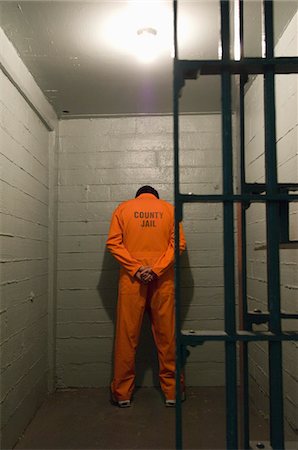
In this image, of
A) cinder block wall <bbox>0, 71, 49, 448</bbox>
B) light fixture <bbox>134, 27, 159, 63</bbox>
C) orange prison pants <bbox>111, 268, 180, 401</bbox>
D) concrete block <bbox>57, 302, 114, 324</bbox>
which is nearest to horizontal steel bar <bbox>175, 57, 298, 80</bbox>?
light fixture <bbox>134, 27, 159, 63</bbox>

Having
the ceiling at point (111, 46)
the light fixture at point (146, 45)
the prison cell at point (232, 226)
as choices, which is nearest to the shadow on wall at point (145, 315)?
the ceiling at point (111, 46)

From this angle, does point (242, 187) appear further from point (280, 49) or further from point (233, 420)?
point (280, 49)

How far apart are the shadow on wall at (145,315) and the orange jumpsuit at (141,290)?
48 cm

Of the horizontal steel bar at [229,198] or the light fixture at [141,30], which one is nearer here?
the horizontal steel bar at [229,198]

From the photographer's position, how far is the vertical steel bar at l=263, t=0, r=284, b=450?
4.90 feet

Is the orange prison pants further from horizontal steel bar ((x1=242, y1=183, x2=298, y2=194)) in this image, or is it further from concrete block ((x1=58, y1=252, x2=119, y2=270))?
horizontal steel bar ((x1=242, y1=183, x2=298, y2=194))

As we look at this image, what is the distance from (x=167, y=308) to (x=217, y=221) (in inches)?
42.8

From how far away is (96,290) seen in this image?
4.04 metres

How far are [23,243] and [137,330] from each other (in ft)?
3.94

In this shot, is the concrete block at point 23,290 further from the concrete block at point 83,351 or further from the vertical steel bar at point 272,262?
the vertical steel bar at point 272,262

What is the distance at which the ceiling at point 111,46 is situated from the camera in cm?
241

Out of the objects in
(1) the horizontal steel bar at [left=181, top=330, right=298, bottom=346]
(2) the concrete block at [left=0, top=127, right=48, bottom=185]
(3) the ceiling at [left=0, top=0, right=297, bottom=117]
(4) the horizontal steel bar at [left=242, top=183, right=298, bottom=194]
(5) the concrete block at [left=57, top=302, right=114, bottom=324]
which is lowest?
(5) the concrete block at [left=57, top=302, right=114, bottom=324]

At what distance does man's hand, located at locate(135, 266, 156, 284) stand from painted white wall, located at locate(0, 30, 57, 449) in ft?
2.83

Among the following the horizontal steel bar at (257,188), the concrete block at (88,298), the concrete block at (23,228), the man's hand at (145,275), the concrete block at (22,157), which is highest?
the concrete block at (22,157)
